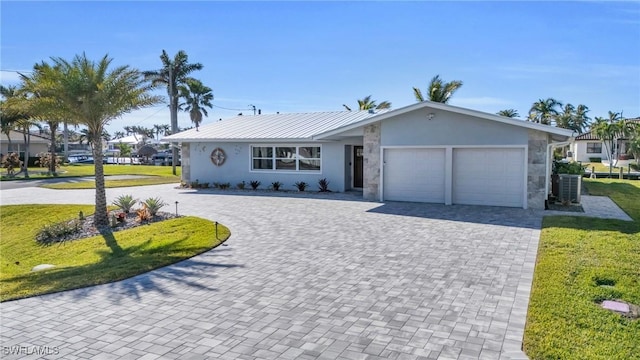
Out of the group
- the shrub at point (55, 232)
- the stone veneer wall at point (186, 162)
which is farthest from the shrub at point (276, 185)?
the shrub at point (55, 232)

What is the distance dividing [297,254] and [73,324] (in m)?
4.07

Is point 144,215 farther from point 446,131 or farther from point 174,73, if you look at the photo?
point 174,73

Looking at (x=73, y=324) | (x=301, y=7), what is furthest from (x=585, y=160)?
(x=73, y=324)

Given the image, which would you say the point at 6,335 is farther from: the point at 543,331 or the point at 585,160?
the point at 585,160

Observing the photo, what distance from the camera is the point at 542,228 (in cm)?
1055

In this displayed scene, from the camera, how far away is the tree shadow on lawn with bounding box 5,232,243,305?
6.43 metres

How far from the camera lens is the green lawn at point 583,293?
4328 mm

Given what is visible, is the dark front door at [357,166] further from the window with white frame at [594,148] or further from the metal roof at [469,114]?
the window with white frame at [594,148]

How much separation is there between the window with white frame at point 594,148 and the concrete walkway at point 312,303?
57.1 meters

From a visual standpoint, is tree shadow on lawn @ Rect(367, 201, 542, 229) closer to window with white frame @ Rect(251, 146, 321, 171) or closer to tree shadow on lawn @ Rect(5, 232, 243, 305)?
window with white frame @ Rect(251, 146, 321, 171)

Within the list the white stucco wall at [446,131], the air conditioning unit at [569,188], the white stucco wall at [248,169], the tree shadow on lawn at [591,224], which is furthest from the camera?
the white stucco wall at [248,169]

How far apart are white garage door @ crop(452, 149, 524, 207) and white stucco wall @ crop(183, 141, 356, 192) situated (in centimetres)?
581

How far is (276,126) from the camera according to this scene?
2206cm

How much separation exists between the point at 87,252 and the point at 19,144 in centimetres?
4458
